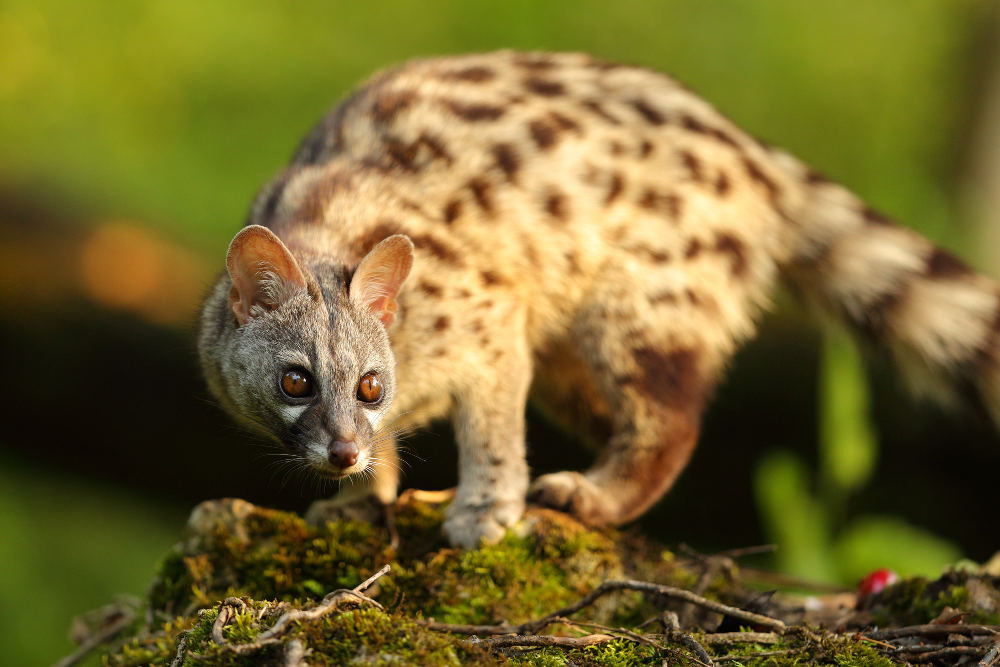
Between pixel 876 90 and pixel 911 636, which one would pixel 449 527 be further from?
pixel 876 90

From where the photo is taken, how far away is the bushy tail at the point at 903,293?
5746mm

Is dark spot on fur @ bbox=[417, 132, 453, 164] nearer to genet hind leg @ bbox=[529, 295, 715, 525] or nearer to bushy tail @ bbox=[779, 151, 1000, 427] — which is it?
genet hind leg @ bbox=[529, 295, 715, 525]

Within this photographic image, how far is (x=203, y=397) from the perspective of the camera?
4922 mm

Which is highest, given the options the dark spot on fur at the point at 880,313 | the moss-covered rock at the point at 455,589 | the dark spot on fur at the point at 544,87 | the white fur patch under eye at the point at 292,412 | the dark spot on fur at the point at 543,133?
the dark spot on fur at the point at 544,87

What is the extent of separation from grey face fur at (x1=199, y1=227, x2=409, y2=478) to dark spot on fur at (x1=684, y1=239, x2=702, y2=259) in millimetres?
1825

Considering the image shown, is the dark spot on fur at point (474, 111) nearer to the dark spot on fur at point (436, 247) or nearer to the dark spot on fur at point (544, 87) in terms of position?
the dark spot on fur at point (544, 87)

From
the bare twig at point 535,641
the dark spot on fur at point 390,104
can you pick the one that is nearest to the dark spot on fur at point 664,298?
the dark spot on fur at point 390,104

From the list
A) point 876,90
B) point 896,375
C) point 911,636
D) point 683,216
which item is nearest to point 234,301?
point 683,216

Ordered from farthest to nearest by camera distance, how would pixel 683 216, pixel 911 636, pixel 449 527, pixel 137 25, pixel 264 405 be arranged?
pixel 137 25 → pixel 683 216 → pixel 449 527 → pixel 264 405 → pixel 911 636

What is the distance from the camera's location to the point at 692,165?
565 centimetres

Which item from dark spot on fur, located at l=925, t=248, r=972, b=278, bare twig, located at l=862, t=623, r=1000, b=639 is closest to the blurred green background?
dark spot on fur, located at l=925, t=248, r=972, b=278

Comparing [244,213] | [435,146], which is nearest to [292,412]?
[435,146]

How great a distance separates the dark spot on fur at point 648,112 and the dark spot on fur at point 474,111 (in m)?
0.78

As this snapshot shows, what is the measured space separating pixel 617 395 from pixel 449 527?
1222 mm
